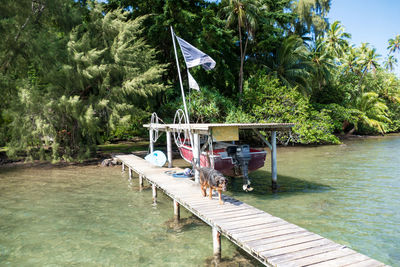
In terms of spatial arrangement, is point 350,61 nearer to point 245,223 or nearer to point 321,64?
point 321,64

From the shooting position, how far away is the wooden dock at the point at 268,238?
437 cm

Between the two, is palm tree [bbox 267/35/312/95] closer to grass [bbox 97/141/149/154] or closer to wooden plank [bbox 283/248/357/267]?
grass [bbox 97/141/149/154]

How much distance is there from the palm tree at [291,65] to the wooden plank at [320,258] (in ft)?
82.0

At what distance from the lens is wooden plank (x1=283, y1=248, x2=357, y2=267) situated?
13.9 feet

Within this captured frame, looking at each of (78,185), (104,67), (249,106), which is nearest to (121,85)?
(104,67)

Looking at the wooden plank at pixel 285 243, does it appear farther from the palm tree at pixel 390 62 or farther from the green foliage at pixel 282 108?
the palm tree at pixel 390 62

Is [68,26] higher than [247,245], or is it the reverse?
[68,26]

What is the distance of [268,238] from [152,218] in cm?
457

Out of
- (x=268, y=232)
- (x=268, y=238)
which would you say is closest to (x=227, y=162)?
(x=268, y=232)

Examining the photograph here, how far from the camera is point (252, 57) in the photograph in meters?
31.2

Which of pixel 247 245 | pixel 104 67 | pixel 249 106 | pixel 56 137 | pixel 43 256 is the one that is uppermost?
pixel 104 67

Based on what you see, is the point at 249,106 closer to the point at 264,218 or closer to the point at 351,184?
the point at 351,184

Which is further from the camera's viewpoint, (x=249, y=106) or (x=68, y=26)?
(x=249, y=106)

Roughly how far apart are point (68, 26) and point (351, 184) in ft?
68.3
